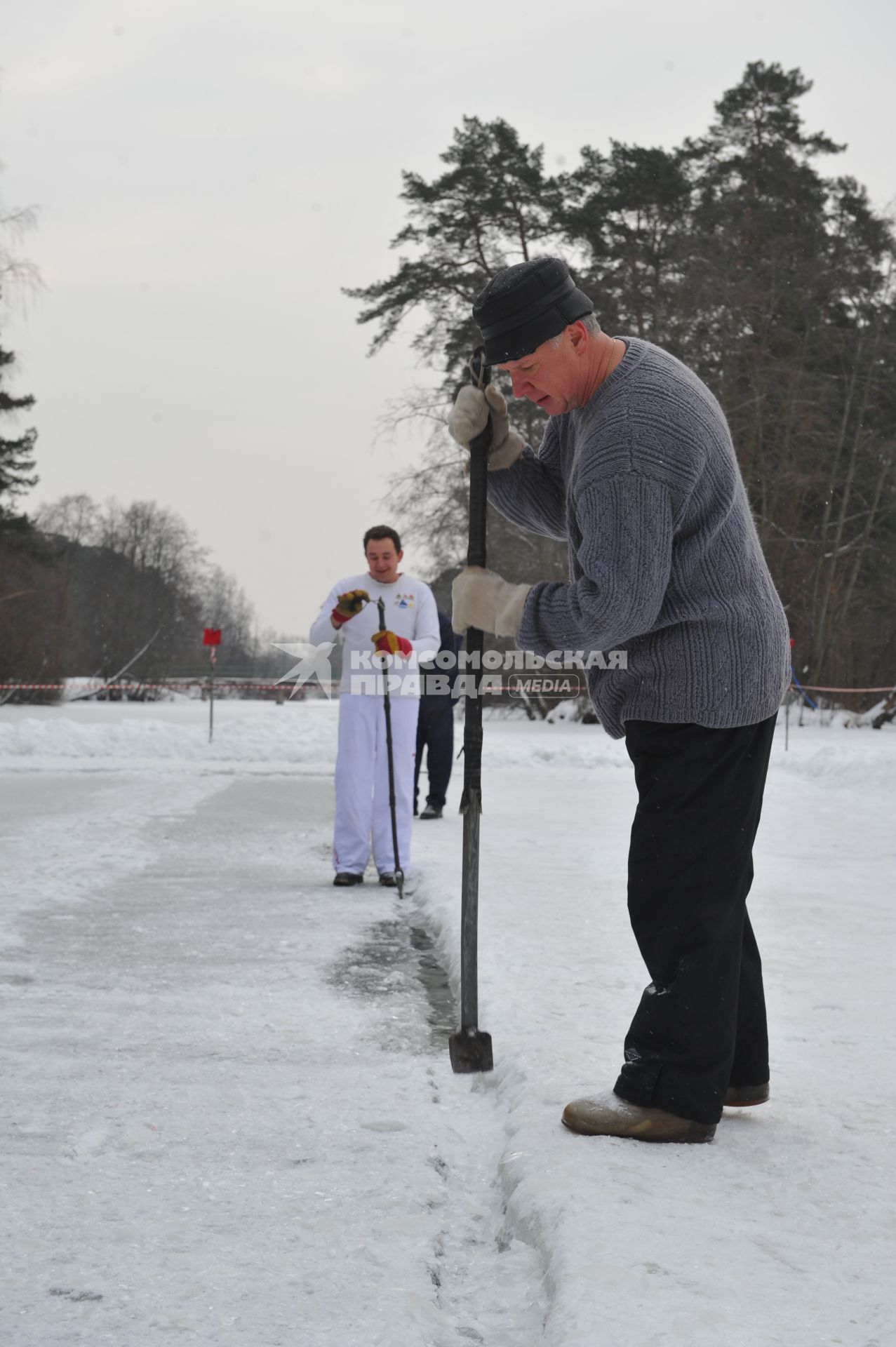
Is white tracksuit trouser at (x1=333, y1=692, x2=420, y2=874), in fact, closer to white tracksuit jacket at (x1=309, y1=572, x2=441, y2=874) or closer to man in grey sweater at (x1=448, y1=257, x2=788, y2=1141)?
white tracksuit jacket at (x1=309, y1=572, x2=441, y2=874)

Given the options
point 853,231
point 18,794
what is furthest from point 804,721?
point 18,794

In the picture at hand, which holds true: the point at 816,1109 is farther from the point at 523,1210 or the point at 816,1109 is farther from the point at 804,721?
the point at 804,721

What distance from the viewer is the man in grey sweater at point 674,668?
2.77 meters

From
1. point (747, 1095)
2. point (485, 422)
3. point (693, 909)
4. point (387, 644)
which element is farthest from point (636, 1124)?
point (387, 644)

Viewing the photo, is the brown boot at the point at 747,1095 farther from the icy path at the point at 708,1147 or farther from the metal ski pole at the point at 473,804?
the metal ski pole at the point at 473,804

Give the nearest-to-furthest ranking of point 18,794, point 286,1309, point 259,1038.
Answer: point 286,1309
point 259,1038
point 18,794

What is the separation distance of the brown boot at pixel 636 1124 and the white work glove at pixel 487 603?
1.05 meters

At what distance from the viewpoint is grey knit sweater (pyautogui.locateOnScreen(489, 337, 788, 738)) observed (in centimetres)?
267

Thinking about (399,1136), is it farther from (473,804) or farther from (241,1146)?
(473,804)

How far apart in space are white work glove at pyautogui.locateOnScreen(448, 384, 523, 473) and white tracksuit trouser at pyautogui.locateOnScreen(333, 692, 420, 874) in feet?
13.3

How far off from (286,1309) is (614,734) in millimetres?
1404

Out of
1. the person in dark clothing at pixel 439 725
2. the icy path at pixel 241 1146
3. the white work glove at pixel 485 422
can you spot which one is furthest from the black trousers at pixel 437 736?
the white work glove at pixel 485 422

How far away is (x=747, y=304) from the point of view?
26.8 m

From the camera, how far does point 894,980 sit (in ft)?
15.2
